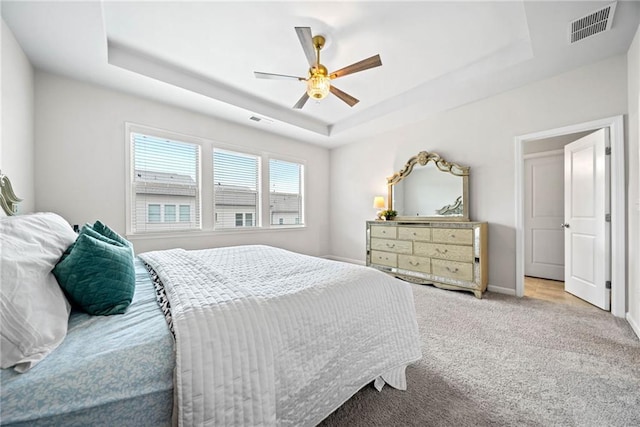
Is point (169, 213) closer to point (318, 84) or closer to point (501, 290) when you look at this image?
point (318, 84)

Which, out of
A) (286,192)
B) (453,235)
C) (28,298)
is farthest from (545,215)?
(28,298)

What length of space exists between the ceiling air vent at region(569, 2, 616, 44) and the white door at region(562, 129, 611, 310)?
1.05 m

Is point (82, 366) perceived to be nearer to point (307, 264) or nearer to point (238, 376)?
point (238, 376)

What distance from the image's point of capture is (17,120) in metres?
2.23

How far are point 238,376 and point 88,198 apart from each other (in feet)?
10.9

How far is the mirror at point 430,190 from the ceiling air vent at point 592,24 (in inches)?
65.9

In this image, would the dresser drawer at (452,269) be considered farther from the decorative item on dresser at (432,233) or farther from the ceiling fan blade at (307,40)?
the ceiling fan blade at (307,40)

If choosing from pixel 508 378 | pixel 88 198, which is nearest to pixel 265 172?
pixel 88 198

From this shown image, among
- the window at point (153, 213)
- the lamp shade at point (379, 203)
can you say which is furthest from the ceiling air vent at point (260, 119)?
the lamp shade at point (379, 203)

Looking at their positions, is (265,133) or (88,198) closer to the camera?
(88,198)

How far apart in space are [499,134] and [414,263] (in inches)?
82.8

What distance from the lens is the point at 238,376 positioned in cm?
85

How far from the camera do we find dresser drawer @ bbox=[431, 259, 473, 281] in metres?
3.17

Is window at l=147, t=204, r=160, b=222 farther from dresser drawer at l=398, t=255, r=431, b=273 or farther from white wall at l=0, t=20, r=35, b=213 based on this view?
dresser drawer at l=398, t=255, r=431, b=273
